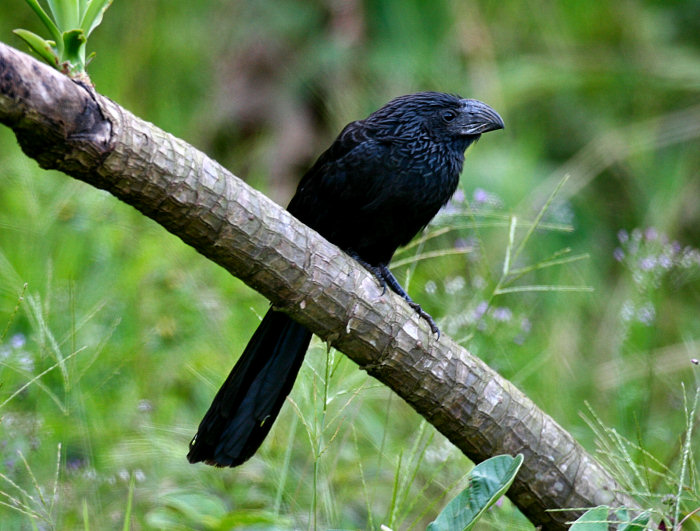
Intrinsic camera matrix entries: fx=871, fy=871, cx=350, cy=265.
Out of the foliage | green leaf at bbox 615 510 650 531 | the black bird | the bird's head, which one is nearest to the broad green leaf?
green leaf at bbox 615 510 650 531

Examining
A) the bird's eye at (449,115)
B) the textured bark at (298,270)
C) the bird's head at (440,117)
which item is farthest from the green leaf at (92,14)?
Answer: the bird's eye at (449,115)

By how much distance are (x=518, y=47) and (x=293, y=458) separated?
316 cm

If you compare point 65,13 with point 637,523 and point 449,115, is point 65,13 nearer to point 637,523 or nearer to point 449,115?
point 449,115

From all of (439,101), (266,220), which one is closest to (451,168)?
(439,101)

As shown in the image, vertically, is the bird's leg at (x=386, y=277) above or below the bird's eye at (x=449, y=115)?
below

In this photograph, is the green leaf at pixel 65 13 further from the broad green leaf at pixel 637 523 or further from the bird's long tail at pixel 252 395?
the broad green leaf at pixel 637 523

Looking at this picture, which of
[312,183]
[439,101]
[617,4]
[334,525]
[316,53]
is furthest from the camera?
[316,53]

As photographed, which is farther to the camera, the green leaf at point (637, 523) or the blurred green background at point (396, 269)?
the blurred green background at point (396, 269)

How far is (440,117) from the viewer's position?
8.34 ft

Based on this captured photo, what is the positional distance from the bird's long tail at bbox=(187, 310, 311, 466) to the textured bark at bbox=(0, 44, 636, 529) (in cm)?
35

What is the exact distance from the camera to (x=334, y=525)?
222 cm

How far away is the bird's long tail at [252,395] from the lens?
7.02 ft

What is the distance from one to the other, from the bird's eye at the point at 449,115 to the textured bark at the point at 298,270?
0.73 meters

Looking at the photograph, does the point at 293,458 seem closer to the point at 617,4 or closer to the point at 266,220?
the point at 266,220
